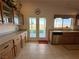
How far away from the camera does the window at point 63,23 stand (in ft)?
23.6

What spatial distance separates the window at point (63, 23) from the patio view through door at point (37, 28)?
896 millimetres

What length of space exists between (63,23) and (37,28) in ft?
6.50

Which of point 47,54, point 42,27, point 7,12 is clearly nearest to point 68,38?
point 42,27

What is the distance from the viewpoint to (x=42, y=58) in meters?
3.72

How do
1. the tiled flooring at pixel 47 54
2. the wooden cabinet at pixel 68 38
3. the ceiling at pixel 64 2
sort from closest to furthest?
1. the tiled flooring at pixel 47 54
2. the wooden cabinet at pixel 68 38
3. the ceiling at pixel 64 2

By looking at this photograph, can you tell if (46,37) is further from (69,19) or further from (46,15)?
(69,19)

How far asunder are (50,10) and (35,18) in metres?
1.23

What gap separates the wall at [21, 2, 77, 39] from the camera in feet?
22.7

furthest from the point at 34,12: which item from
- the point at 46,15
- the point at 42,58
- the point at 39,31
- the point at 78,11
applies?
the point at 42,58

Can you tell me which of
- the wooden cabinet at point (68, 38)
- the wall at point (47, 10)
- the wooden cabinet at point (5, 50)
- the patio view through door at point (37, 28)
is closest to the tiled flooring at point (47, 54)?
the wooden cabinet at point (5, 50)

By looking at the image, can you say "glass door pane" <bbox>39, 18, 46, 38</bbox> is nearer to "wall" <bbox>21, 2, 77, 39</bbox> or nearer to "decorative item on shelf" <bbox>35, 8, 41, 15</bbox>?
"wall" <bbox>21, 2, 77, 39</bbox>

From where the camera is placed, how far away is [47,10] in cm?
701

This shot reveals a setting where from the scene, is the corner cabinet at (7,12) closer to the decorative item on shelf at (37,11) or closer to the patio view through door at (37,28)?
the decorative item on shelf at (37,11)

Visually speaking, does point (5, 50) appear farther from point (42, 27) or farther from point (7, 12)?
point (42, 27)
